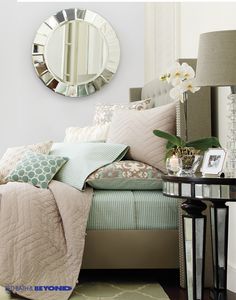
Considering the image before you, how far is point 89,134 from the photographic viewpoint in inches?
163

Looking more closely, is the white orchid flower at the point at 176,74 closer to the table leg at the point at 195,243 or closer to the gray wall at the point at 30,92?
the table leg at the point at 195,243

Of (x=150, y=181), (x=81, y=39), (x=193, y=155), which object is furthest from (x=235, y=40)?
(x=81, y=39)

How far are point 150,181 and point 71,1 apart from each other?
9.31 feet

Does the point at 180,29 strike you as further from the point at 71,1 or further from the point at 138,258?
the point at 138,258

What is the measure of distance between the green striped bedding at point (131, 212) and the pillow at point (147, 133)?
22 centimetres

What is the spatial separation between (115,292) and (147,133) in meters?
0.93

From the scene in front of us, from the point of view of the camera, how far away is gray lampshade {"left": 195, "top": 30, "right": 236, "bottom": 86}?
2.38 m

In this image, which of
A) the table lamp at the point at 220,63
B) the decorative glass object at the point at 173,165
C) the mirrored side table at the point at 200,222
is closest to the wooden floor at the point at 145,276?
the mirrored side table at the point at 200,222

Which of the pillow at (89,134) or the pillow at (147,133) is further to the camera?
the pillow at (89,134)

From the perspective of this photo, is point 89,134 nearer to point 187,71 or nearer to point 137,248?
point 137,248

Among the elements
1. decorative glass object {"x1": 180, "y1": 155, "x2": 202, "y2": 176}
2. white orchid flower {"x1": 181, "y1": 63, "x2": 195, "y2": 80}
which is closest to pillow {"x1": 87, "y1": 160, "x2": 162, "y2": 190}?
decorative glass object {"x1": 180, "y1": 155, "x2": 202, "y2": 176}

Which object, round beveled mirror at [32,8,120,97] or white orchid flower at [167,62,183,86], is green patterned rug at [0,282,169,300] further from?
round beveled mirror at [32,8,120,97]

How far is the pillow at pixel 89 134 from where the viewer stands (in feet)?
13.1

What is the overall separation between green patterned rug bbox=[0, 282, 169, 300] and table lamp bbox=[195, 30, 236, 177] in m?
0.84
